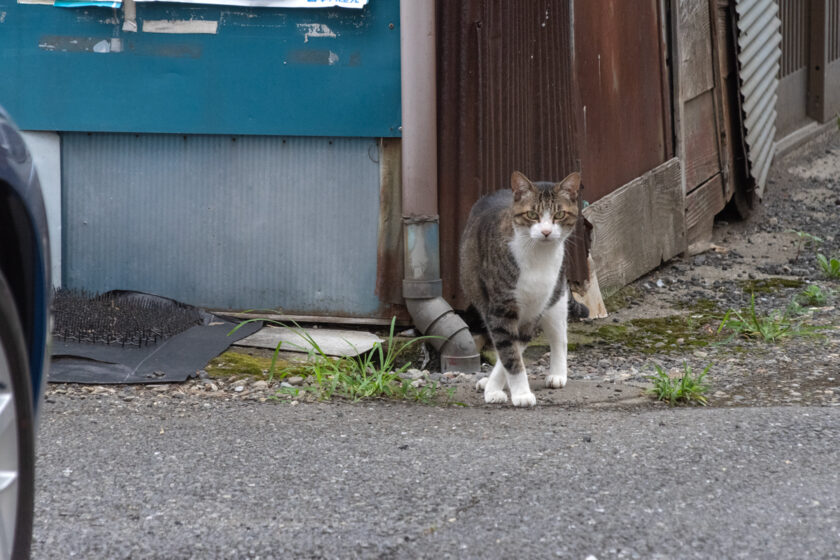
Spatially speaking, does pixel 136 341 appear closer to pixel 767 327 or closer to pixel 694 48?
pixel 767 327

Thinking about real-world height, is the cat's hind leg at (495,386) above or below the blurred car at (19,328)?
below

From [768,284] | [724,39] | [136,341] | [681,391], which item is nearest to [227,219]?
[136,341]

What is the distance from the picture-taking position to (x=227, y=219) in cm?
568

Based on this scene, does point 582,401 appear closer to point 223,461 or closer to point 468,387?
point 468,387

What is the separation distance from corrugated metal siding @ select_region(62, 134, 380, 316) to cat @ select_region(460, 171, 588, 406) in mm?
921

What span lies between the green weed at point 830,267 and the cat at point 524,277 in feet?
10.2

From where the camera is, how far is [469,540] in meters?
2.91

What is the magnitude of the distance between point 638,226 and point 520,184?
2.62 metres

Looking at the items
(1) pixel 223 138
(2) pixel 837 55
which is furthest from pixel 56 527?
(2) pixel 837 55

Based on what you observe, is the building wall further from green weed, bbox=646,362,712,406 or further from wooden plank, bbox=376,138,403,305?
green weed, bbox=646,362,712,406

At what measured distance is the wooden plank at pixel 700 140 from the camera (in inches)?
311

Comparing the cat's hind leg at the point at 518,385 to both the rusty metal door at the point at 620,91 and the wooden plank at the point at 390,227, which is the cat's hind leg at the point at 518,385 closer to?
the wooden plank at the point at 390,227

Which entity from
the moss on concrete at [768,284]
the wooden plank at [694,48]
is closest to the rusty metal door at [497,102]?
the moss on concrete at [768,284]

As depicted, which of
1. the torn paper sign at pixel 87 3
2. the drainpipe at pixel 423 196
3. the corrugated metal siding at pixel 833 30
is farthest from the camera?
the corrugated metal siding at pixel 833 30
